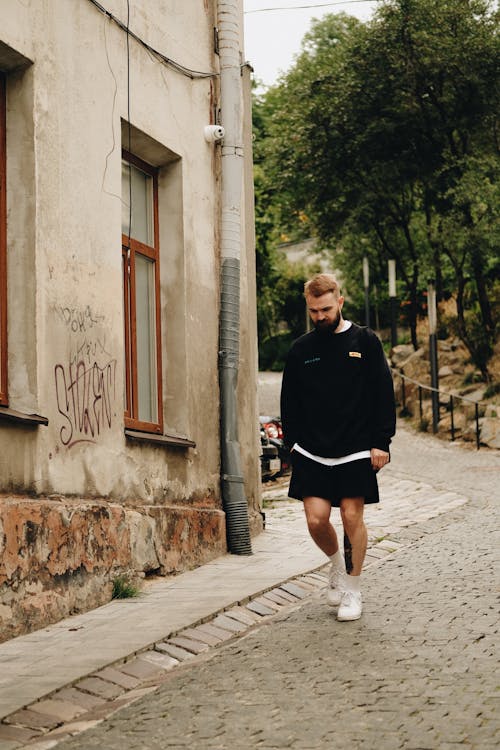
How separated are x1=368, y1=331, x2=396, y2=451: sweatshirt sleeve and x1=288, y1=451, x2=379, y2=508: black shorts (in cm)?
16

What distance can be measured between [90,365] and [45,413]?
0.78 meters

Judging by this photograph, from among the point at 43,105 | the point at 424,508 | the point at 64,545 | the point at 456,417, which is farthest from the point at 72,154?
the point at 456,417

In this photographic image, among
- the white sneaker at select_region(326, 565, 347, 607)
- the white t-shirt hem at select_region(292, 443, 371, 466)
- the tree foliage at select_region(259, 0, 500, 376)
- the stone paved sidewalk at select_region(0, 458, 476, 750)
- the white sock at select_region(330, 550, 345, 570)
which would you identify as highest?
the tree foliage at select_region(259, 0, 500, 376)

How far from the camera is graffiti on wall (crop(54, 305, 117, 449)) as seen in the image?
782 cm

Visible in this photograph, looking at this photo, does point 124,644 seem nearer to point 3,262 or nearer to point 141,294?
point 3,262

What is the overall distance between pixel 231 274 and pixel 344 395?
396cm

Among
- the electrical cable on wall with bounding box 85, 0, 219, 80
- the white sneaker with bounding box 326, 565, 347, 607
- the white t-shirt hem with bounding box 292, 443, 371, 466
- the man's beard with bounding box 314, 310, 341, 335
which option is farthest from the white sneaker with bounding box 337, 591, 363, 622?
the electrical cable on wall with bounding box 85, 0, 219, 80

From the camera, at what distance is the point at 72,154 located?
26.6ft

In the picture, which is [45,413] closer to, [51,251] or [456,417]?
[51,251]

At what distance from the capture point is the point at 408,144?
2703 centimetres

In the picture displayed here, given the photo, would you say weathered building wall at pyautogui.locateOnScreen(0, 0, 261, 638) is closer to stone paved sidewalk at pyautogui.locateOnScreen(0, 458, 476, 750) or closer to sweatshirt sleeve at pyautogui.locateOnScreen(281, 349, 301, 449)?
stone paved sidewalk at pyautogui.locateOnScreen(0, 458, 476, 750)

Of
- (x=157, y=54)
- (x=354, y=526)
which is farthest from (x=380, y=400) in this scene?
(x=157, y=54)

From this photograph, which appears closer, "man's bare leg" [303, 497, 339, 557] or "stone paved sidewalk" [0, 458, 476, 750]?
"stone paved sidewalk" [0, 458, 476, 750]

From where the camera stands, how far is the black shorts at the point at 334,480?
270 inches
